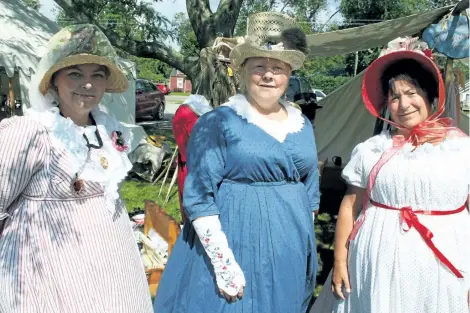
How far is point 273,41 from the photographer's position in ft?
6.27

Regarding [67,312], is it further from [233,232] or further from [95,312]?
[233,232]

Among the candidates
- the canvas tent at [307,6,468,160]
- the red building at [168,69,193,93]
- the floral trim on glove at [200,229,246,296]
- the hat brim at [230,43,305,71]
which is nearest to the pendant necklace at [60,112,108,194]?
the floral trim on glove at [200,229,246,296]

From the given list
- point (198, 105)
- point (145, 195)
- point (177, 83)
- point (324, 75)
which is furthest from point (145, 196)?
point (177, 83)

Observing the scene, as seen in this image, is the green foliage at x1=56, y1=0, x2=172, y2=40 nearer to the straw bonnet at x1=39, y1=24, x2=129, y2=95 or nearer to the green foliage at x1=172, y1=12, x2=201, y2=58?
the green foliage at x1=172, y1=12, x2=201, y2=58

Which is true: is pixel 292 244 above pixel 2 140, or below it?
below

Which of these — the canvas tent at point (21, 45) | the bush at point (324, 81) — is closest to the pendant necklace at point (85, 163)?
the canvas tent at point (21, 45)

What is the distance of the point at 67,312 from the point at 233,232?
64 cm

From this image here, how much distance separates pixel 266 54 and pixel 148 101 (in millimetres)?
15755

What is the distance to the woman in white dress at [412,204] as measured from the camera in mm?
1900

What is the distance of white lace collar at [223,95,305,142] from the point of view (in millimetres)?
1900

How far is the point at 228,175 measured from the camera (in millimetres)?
1853

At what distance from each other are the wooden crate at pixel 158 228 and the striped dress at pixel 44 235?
5.51 feet

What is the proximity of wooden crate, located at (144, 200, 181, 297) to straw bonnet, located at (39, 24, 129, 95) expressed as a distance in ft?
6.31

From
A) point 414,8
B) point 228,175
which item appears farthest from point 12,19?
point 414,8
